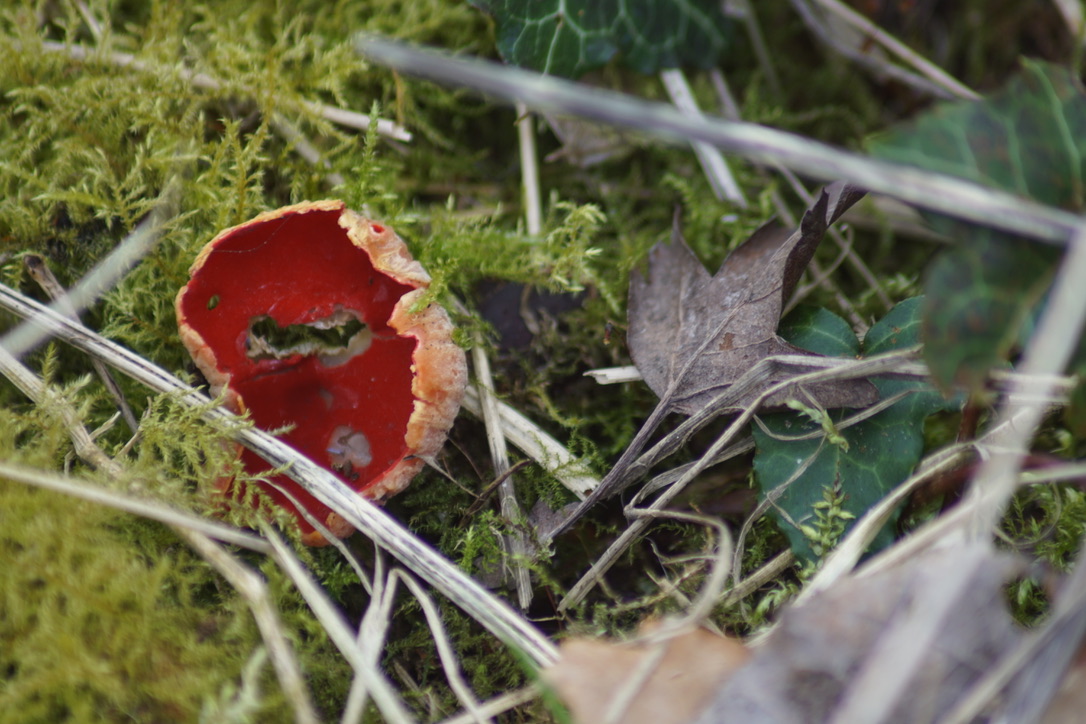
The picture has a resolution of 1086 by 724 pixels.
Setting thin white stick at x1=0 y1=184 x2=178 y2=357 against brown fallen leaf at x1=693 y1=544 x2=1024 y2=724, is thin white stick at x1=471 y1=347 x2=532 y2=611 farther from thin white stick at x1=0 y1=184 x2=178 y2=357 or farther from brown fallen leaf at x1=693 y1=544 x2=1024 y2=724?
thin white stick at x1=0 y1=184 x2=178 y2=357

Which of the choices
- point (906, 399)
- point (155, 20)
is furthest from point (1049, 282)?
point (155, 20)

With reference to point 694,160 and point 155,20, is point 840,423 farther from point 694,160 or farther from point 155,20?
point 155,20

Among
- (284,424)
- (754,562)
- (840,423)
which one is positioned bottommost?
(754,562)

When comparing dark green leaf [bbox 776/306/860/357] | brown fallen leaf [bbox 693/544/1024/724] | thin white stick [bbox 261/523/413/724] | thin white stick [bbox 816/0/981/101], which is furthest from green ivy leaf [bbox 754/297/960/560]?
thin white stick [bbox 816/0/981/101]

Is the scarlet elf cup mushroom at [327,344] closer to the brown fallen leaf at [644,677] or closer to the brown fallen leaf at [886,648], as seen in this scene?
the brown fallen leaf at [644,677]

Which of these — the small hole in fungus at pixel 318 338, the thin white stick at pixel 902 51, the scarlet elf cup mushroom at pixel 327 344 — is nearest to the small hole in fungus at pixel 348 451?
the scarlet elf cup mushroom at pixel 327 344

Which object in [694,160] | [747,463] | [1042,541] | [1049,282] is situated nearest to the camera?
[1049,282]
